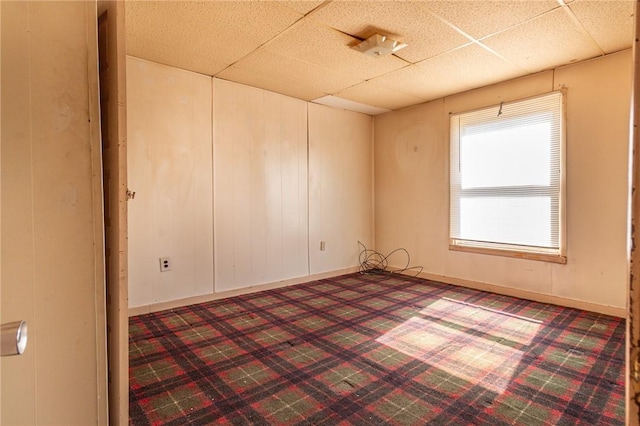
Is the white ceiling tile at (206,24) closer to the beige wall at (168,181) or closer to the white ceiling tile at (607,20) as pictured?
the beige wall at (168,181)

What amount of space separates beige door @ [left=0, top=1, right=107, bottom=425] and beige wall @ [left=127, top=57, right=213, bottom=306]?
2452mm

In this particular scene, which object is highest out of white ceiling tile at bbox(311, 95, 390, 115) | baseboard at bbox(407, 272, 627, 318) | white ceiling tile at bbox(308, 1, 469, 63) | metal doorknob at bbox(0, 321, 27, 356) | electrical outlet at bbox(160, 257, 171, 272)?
white ceiling tile at bbox(311, 95, 390, 115)

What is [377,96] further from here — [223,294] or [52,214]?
[52,214]

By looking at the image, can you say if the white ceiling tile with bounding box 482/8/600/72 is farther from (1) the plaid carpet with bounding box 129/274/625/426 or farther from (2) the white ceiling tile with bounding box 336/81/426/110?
(1) the plaid carpet with bounding box 129/274/625/426

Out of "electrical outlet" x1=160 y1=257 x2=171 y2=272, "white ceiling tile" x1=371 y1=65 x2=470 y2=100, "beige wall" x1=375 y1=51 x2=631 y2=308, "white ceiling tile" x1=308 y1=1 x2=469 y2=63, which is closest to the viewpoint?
"white ceiling tile" x1=308 y1=1 x2=469 y2=63

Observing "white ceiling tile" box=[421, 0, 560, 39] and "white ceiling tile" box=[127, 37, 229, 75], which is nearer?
"white ceiling tile" box=[421, 0, 560, 39]

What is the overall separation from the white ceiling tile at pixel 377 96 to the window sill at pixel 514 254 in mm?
1953

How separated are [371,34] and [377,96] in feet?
5.30

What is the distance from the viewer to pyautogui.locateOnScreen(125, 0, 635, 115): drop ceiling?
2201mm

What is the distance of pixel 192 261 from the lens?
131 inches

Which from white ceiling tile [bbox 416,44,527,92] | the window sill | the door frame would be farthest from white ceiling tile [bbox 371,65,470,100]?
the door frame

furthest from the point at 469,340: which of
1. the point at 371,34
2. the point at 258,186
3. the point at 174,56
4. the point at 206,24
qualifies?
the point at 174,56

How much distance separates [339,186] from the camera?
471 cm

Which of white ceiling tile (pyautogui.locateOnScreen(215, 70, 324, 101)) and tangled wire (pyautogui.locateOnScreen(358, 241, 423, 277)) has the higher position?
white ceiling tile (pyautogui.locateOnScreen(215, 70, 324, 101))
